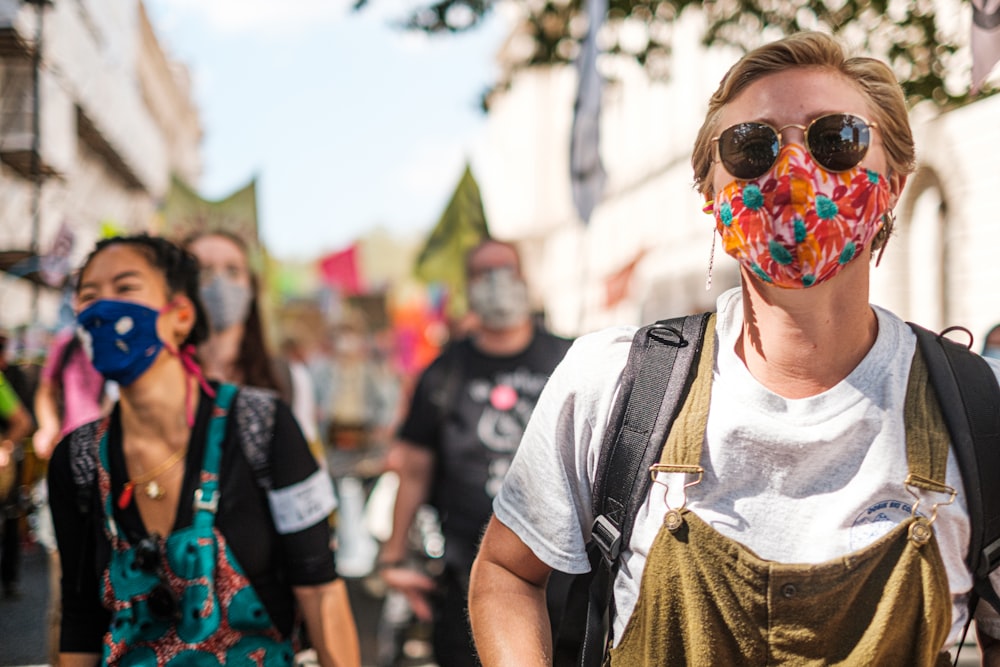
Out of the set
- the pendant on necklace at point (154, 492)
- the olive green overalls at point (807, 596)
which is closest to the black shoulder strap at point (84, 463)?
the pendant on necklace at point (154, 492)

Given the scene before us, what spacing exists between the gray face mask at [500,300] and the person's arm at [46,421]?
2.28 metres

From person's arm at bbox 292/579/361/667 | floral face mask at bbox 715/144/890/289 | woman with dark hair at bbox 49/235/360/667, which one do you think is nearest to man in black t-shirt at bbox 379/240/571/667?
person's arm at bbox 292/579/361/667

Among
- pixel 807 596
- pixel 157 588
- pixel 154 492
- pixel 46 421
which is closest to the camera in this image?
pixel 807 596

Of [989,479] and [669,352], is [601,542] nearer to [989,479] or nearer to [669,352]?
[669,352]

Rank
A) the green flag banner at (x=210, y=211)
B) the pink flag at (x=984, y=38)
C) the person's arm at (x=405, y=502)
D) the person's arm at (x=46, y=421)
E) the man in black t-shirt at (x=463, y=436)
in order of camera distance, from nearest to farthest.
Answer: the pink flag at (x=984, y=38), the man in black t-shirt at (x=463, y=436), the person's arm at (x=405, y=502), the person's arm at (x=46, y=421), the green flag banner at (x=210, y=211)

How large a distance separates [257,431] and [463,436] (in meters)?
1.84

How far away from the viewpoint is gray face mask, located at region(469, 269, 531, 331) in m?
4.84

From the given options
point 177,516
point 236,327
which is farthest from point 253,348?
point 177,516

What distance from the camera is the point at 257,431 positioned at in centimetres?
273

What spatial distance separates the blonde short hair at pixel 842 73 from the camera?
191cm

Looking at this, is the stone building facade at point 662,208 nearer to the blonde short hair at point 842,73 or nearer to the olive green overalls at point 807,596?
the blonde short hair at point 842,73

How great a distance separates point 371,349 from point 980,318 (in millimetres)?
12470

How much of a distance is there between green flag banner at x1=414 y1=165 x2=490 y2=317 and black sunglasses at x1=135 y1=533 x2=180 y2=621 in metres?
6.83

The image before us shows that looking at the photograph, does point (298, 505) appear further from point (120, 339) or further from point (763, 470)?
point (763, 470)
